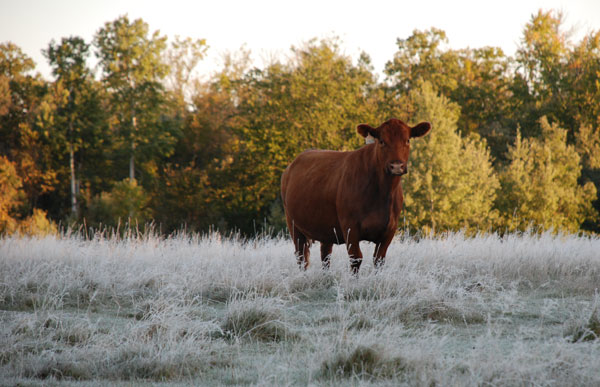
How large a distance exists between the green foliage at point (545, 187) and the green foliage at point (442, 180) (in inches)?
94.0

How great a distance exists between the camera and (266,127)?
120 ft

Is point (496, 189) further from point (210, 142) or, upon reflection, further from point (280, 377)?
point (280, 377)

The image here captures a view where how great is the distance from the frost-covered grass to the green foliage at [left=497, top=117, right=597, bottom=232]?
24.8m

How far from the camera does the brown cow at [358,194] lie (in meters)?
7.31

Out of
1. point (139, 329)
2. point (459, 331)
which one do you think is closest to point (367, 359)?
point (459, 331)

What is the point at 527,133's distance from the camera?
129 feet

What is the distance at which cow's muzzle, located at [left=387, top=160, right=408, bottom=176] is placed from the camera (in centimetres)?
693

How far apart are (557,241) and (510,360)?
783cm

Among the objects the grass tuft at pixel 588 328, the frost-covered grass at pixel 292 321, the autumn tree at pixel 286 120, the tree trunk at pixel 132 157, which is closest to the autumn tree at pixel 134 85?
the tree trunk at pixel 132 157

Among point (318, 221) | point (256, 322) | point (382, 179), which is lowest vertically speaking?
point (256, 322)

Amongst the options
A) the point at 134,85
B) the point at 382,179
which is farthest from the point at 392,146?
the point at 134,85

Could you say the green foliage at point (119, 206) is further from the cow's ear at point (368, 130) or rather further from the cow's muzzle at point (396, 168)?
the cow's muzzle at point (396, 168)

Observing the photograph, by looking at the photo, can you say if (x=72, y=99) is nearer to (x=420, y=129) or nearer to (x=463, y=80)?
(x=463, y=80)

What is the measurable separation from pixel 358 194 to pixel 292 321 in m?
2.23
